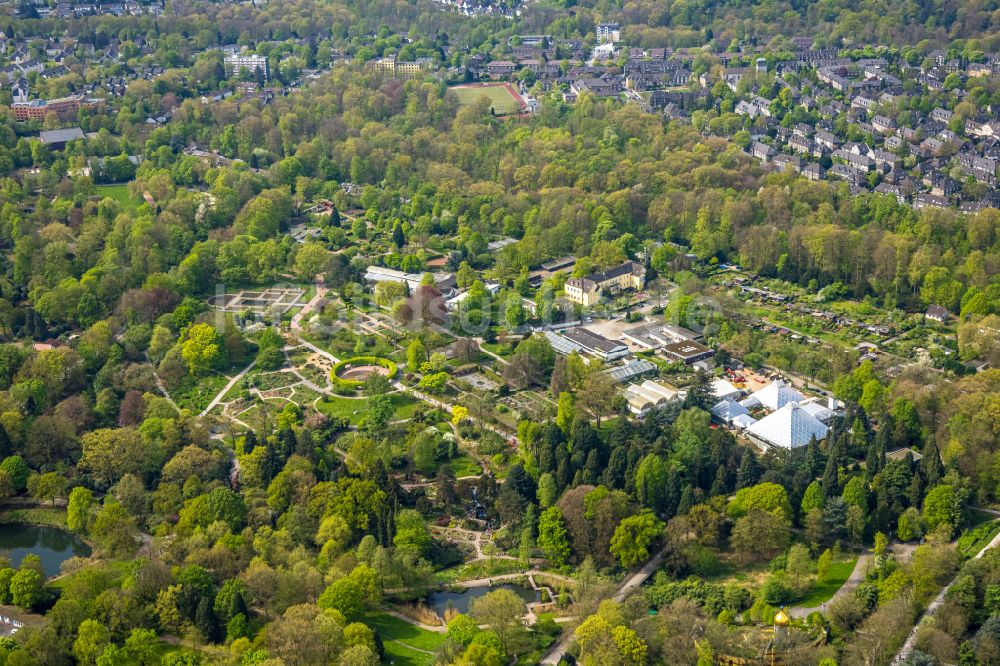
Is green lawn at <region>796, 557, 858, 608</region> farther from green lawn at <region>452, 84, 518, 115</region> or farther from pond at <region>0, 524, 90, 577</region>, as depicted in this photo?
green lawn at <region>452, 84, 518, 115</region>

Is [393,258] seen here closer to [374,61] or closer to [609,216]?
[609,216]

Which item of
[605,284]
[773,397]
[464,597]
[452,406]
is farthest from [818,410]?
[464,597]

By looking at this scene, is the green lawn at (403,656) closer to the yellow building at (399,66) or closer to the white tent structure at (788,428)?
the white tent structure at (788,428)

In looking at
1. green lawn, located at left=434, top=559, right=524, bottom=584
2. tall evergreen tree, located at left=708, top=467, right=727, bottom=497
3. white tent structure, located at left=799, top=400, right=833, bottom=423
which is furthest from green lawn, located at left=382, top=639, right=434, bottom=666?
white tent structure, located at left=799, top=400, right=833, bottom=423

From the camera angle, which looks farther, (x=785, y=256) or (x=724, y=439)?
(x=785, y=256)

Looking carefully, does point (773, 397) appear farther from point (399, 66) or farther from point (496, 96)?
point (399, 66)

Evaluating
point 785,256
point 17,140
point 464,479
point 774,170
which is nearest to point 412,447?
point 464,479
